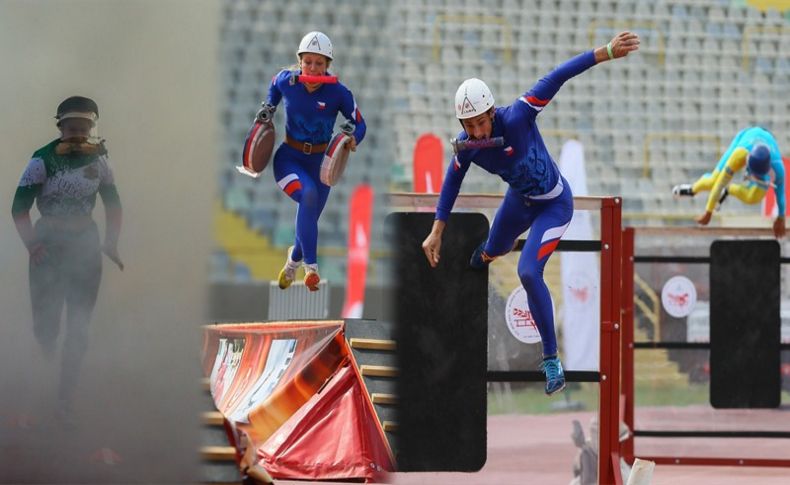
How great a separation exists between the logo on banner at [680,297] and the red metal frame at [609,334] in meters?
2.46

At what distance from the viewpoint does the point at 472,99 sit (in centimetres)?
616

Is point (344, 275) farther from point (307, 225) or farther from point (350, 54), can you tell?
point (350, 54)

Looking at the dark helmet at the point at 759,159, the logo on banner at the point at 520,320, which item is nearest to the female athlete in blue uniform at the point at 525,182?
the logo on banner at the point at 520,320

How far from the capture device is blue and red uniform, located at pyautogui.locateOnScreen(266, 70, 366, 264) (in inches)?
222

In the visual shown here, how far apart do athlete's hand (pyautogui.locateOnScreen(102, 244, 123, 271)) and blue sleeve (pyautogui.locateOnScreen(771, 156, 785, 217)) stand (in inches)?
225

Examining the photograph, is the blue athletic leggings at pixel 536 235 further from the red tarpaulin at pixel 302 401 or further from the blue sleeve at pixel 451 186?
the red tarpaulin at pixel 302 401

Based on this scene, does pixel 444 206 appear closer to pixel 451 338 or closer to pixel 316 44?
pixel 451 338

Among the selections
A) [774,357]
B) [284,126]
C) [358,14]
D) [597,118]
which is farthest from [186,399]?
[597,118]

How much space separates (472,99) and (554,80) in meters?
0.41

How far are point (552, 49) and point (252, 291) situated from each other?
14349mm

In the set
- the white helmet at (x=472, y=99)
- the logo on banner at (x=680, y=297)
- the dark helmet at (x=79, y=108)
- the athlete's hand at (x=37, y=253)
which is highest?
the white helmet at (x=472, y=99)

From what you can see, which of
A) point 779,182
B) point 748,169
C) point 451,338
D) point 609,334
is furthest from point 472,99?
point 748,169

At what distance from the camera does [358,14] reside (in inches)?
214

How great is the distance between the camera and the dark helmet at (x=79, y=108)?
5188 mm
